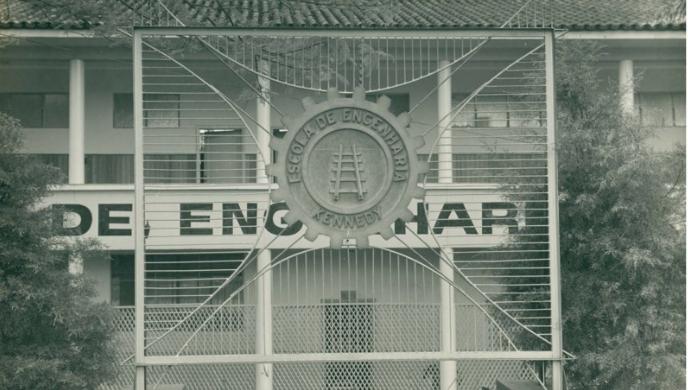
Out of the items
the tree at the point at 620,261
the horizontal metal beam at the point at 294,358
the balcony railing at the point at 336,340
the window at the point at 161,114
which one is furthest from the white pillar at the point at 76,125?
the horizontal metal beam at the point at 294,358

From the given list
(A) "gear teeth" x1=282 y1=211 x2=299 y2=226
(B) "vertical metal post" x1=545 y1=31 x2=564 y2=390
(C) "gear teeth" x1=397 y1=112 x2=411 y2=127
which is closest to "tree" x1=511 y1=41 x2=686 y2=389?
(B) "vertical metal post" x1=545 y1=31 x2=564 y2=390

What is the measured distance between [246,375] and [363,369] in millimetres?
1807

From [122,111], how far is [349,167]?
12062 mm

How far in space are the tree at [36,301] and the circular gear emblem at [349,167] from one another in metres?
3.14

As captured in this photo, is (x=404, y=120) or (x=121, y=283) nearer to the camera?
(x=404, y=120)

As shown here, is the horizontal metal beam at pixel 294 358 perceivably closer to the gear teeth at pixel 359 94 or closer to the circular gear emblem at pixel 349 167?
the circular gear emblem at pixel 349 167

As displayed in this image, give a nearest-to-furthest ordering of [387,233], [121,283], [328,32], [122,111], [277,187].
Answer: [387,233]
[328,32]
[277,187]
[121,283]
[122,111]

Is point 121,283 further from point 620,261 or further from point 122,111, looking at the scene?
point 620,261

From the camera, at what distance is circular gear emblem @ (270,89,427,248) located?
22.6 ft

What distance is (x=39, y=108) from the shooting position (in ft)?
59.1

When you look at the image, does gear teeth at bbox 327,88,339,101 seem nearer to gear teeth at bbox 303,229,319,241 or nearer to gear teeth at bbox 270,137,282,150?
gear teeth at bbox 270,137,282,150

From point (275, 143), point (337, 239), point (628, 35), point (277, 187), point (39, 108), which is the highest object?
point (628, 35)

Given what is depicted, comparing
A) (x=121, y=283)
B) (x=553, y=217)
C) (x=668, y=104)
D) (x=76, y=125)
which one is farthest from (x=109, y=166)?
(x=553, y=217)

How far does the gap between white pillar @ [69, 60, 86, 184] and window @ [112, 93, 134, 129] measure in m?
1.87
